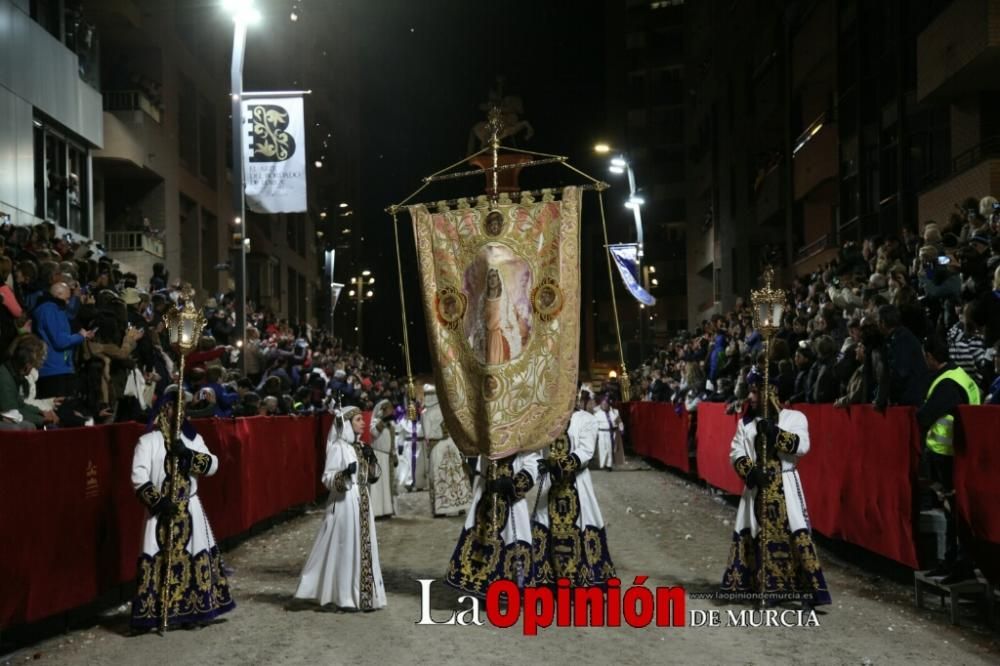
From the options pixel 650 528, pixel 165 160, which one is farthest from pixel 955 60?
pixel 165 160

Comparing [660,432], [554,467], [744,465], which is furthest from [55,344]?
[660,432]

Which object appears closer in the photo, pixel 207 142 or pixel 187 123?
pixel 187 123

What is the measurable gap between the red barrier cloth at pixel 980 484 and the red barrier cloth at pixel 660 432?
14.4m

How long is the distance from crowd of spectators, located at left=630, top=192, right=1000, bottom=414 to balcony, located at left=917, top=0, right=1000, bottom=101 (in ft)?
13.0

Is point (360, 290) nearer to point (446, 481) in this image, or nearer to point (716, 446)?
point (716, 446)

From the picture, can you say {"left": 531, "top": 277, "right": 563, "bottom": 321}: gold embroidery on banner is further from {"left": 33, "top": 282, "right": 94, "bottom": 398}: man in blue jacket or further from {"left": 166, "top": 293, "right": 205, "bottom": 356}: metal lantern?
{"left": 33, "top": 282, "right": 94, "bottom": 398}: man in blue jacket

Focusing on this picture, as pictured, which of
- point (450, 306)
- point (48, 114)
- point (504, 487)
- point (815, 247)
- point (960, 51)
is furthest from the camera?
point (815, 247)

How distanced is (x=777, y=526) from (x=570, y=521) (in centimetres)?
189

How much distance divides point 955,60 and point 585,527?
590 inches

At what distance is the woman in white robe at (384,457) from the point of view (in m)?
19.0

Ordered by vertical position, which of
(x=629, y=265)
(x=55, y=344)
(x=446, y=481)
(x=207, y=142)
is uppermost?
(x=207, y=142)

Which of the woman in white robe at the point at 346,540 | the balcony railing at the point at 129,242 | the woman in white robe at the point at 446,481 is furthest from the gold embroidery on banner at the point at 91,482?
the balcony railing at the point at 129,242

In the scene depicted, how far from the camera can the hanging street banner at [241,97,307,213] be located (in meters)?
18.6

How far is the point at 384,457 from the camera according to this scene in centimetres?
2016
